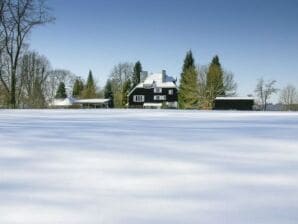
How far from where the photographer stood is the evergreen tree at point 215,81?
55.2 metres

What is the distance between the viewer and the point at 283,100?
261ft

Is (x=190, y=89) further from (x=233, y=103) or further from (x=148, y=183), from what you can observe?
(x=148, y=183)

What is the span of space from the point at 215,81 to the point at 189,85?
11.6 ft

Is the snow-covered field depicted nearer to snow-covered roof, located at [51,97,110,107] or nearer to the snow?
snow-covered roof, located at [51,97,110,107]

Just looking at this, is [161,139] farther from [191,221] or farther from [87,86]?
[87,86]

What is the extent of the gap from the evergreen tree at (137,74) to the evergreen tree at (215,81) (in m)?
18.0

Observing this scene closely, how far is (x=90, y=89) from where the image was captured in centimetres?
7962

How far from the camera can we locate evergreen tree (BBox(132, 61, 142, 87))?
235ft

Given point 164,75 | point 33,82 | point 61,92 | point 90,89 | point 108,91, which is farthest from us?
point 90,89

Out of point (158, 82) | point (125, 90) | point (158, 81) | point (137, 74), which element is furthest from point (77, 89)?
point (158, 82)

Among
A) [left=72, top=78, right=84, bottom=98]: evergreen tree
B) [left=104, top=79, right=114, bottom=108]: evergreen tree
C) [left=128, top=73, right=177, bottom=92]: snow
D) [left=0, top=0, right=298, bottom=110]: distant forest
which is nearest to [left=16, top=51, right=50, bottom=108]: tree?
[left=0, top=0, right=298, bottom=110]: distant forest

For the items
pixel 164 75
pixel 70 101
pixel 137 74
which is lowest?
pixel 70 101

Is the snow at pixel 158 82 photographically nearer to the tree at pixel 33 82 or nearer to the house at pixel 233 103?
the house at pixel 233 103

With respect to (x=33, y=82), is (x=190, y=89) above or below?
below
